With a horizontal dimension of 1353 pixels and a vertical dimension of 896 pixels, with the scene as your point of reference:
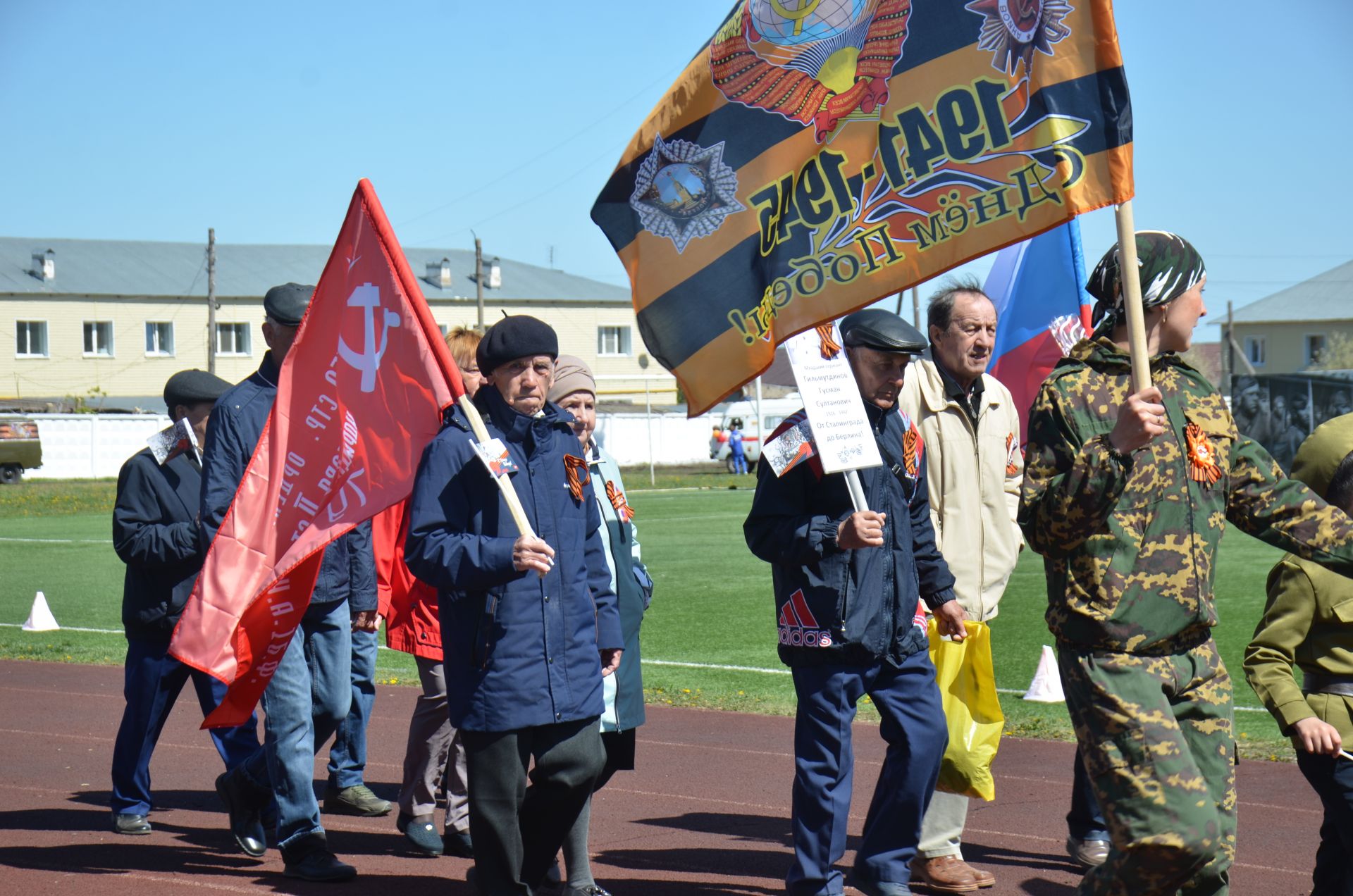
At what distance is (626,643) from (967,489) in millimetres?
1581

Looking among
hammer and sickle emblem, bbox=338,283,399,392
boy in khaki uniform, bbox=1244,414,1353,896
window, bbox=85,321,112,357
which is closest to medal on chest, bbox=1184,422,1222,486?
boy in khaki uniform, bbox=1244,414,1353,896

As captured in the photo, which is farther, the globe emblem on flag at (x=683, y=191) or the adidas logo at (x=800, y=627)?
the adidas logo at (x=800, y=627)

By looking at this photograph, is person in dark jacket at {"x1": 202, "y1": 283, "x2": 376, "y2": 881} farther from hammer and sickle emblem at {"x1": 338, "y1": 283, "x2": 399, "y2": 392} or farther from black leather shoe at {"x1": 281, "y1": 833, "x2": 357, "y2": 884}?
hammer and sickle emblem at {"x1": 338, "y1": 283, "x2": 399, "y2": 392}

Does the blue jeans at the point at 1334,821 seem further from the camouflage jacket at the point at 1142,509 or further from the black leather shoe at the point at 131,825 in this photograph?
the black leather shoe at the point at 131,825

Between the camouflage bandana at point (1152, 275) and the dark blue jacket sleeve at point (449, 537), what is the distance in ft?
6.59

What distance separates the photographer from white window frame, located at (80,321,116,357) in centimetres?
7531

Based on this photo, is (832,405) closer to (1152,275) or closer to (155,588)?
(1152,275)

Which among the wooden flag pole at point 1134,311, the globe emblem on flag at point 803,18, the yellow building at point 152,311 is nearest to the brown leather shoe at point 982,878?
the wooden flag pole at point 1134,311

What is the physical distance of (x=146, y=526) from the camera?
7.11m

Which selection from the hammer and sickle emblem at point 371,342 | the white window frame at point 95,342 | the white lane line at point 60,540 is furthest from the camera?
the white window frame at point 95,342

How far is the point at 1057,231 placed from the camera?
8641 mm

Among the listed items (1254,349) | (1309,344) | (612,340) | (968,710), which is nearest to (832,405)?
(968,710)

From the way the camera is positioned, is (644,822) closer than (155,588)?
No

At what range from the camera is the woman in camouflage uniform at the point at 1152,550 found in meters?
4.03
